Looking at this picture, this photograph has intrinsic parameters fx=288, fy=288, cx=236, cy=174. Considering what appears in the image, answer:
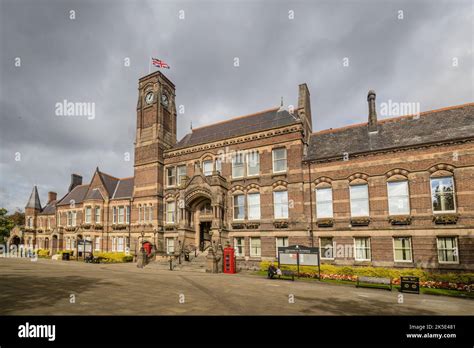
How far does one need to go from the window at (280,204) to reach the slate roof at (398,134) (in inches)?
148

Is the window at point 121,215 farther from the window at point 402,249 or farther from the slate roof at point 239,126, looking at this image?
the window at point 402,249

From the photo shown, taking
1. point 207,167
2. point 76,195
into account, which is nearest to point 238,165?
point 207,167

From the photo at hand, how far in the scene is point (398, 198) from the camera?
2123 centimetres

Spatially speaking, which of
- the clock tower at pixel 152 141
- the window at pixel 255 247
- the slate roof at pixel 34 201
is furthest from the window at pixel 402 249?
the slate roof at pixel 34 201

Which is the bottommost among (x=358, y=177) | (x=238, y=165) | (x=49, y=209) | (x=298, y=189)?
(x=49, y=209)

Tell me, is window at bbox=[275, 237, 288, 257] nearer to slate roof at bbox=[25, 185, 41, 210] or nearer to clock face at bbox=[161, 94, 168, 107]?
clock face at bbox=[161, 94, 168, 107]

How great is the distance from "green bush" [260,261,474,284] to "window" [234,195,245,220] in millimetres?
6758

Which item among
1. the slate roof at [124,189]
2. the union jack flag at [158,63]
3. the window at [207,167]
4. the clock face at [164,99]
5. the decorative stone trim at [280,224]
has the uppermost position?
the union jack flag at [158,63]

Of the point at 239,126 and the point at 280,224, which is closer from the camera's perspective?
the point at 280,224

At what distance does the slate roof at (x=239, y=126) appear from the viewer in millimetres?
27547

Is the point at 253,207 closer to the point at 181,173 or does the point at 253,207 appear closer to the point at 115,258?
the point at 181,173

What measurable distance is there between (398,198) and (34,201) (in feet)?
173

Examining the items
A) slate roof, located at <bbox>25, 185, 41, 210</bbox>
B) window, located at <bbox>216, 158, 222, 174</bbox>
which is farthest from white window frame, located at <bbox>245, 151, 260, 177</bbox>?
slate roof, located at <bbox>25, 185, 41, 210</bbox>
